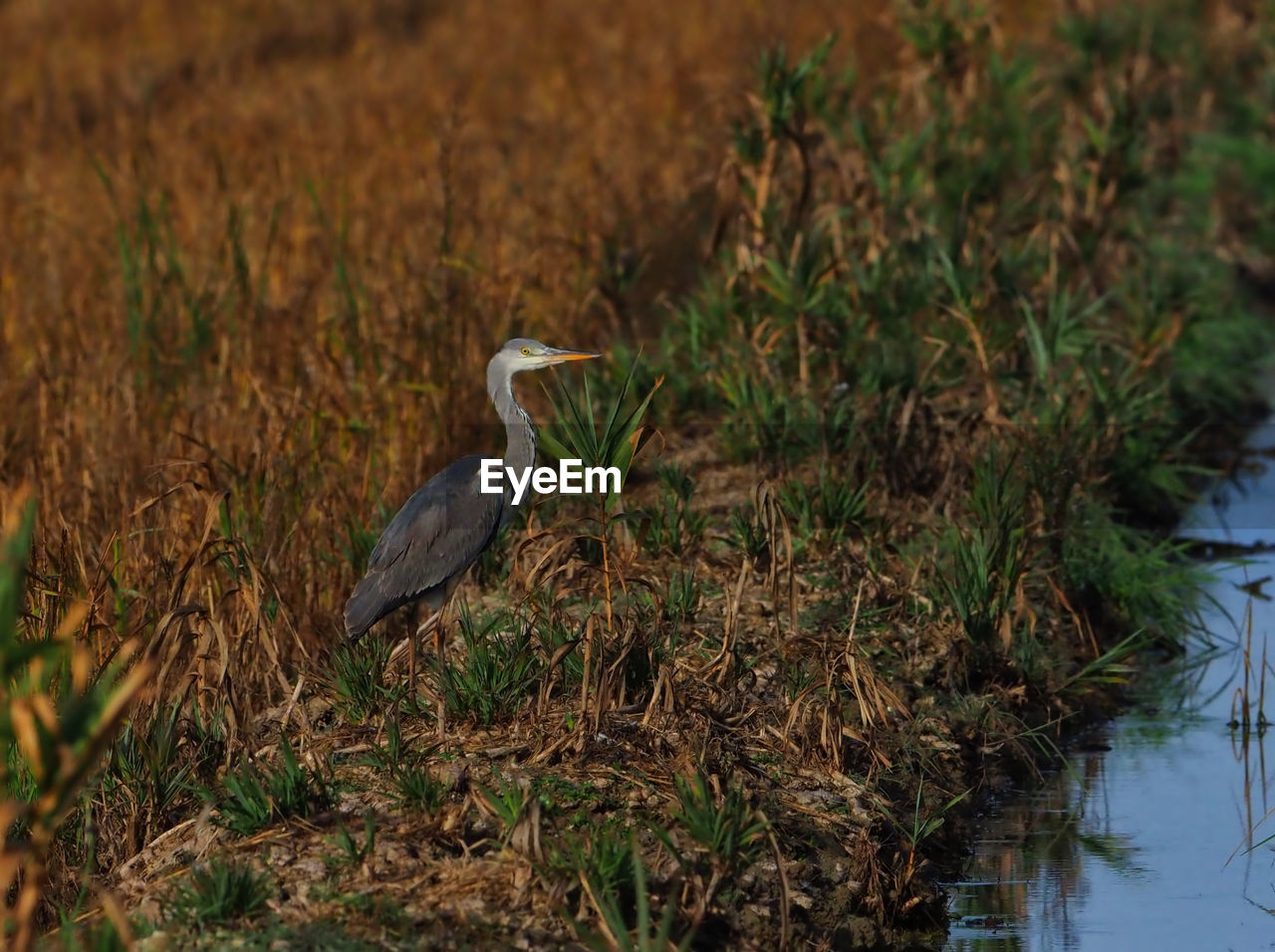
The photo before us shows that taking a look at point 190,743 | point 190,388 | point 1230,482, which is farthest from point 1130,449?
point 190,743

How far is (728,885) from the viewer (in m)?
4.85

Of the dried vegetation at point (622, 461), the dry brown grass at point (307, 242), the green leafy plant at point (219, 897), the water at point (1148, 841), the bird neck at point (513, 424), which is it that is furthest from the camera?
the dry brown grass at point (307, 242)

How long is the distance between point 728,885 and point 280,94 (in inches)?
421

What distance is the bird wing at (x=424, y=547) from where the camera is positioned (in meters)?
5.71

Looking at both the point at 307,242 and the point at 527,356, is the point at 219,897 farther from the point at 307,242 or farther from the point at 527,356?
the point at 307,242

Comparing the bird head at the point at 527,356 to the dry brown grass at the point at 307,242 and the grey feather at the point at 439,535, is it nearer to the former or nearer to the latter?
the grey feather at the point at 439,535

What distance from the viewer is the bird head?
19.9ft

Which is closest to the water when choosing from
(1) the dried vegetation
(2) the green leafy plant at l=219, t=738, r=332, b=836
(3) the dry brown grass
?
(1) the dried vegetation

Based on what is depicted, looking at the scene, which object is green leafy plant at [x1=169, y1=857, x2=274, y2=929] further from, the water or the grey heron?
the water

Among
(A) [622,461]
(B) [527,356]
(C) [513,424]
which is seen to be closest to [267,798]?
(A) [622,461]

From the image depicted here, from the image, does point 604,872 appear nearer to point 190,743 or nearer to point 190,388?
point 190,743

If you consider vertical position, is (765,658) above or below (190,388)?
below

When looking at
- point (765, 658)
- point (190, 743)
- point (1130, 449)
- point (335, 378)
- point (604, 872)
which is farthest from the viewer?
point (1130, 449)

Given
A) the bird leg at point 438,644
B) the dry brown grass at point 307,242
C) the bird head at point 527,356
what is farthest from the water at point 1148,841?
the dry brown grass at point 307,242
